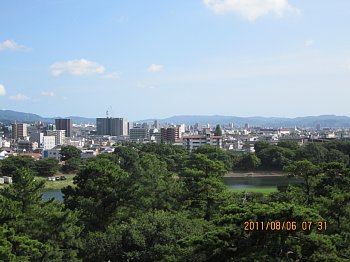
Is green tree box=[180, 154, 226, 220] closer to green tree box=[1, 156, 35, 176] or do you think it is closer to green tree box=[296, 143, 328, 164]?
green tree box=[1, 156, 35, 176]

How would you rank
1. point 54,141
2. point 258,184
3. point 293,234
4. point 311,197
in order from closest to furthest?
1. point 293,234
2. point 311,197
3. point 258,184
4. point 54,141

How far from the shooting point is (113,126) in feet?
376

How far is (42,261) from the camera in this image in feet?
28.5

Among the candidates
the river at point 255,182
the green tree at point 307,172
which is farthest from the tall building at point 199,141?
the green tree at point 307,172

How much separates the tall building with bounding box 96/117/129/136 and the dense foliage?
97147 millimetres

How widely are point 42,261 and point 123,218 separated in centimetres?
457

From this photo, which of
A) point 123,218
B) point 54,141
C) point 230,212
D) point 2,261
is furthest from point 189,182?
point 54,141

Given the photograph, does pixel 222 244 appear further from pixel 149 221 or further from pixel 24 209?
pixel 24 209

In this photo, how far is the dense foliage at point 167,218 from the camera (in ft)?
21.1

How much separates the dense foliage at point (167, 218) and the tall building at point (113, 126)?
319 ft

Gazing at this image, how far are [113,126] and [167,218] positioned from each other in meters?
106
